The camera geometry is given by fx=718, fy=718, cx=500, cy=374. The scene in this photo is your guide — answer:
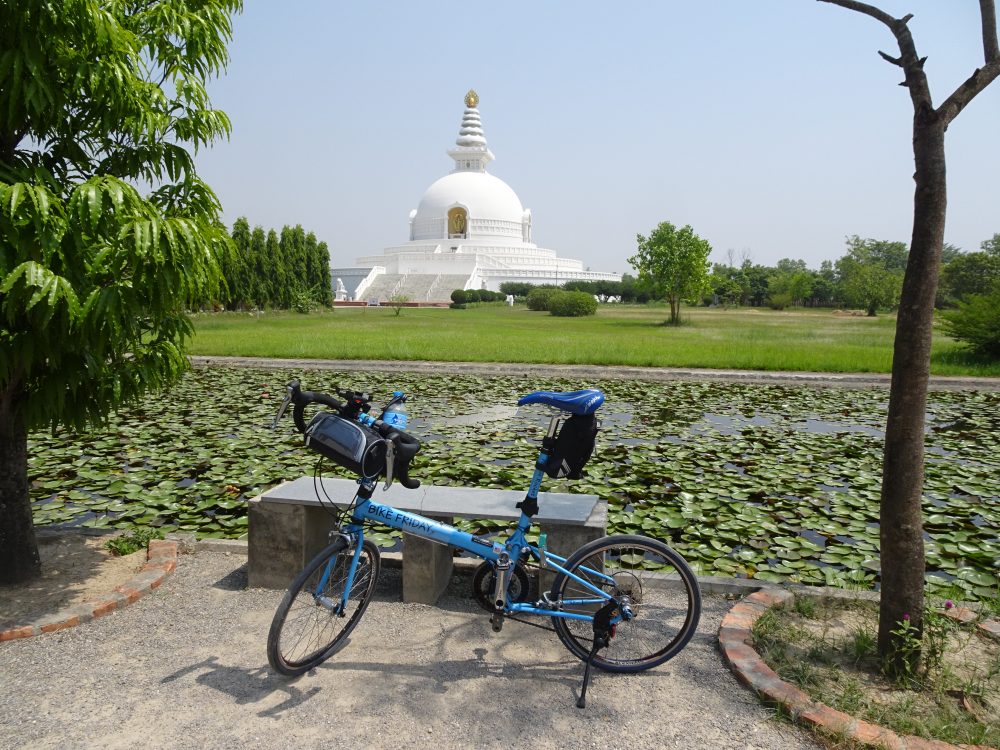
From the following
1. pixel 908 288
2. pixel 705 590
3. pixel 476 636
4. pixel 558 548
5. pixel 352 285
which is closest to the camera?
pixel 908 288

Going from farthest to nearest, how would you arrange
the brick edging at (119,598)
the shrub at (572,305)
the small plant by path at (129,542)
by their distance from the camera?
1. the shrub at (572,305)
2. the small plant by path at (129,542)
3. the brick edging at (119,598)

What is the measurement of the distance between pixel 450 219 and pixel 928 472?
60.3 m

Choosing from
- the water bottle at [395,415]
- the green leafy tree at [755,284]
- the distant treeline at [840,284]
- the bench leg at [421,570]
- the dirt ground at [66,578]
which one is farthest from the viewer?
the green leafy tree at [755,284]

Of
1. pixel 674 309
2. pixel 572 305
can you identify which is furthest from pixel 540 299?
pixel 674 309

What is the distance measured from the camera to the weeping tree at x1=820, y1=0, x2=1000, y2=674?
2711mm

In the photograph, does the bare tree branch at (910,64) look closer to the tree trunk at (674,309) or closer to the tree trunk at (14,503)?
the tree trunk at (14,503)

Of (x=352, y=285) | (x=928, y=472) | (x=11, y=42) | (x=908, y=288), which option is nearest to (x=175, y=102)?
(x=11, y=42)

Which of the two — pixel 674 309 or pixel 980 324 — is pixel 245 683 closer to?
pixel 980 324

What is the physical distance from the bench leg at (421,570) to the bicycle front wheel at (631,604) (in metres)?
0.76

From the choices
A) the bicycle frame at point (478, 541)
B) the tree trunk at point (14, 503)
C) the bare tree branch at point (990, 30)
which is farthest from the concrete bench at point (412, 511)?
the bare tree branch at point (990, 30)

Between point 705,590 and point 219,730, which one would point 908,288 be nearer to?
point 705,590

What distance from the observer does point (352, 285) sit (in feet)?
177

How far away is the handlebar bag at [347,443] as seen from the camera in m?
2.66

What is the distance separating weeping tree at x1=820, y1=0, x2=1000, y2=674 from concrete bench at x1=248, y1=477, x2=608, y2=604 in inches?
48.5
